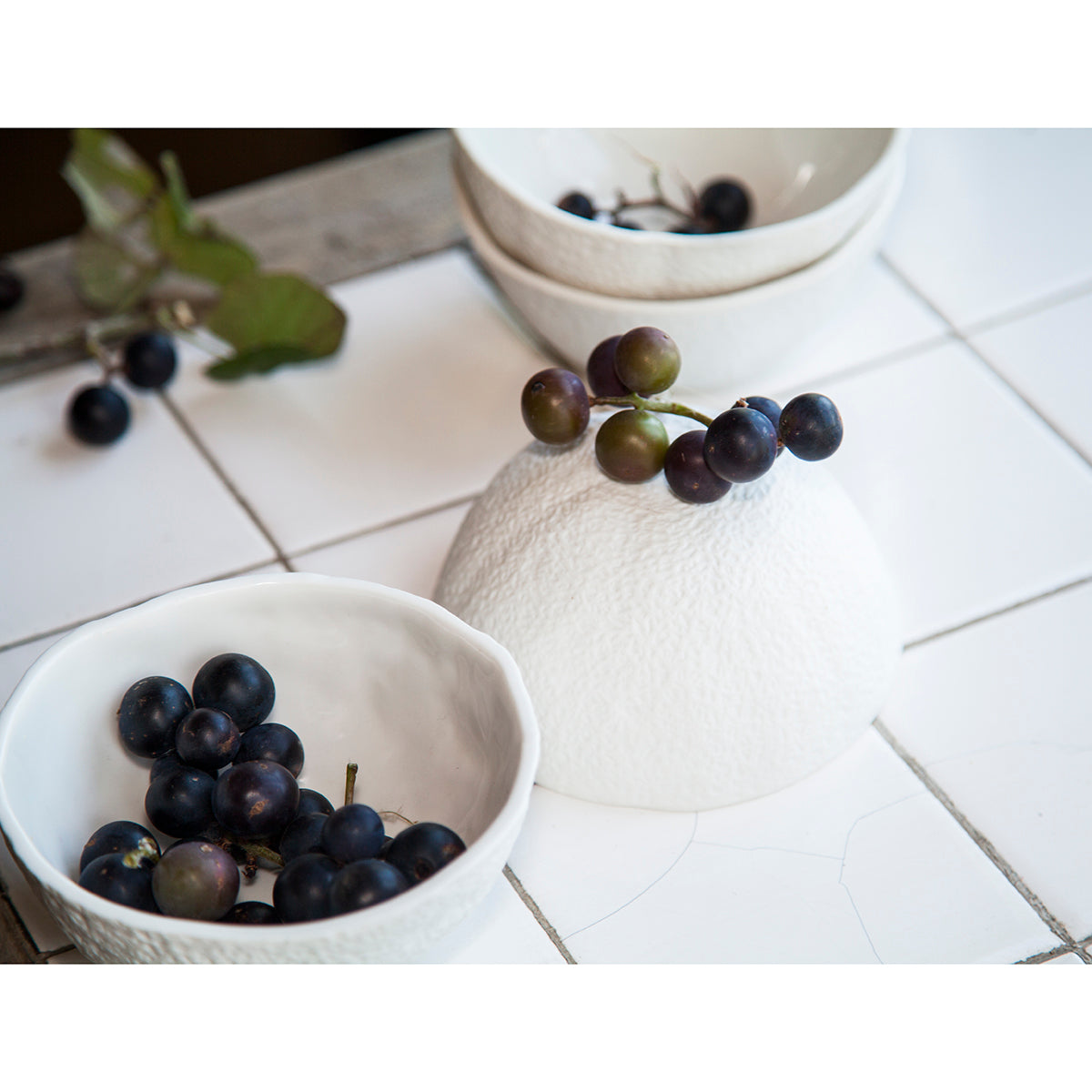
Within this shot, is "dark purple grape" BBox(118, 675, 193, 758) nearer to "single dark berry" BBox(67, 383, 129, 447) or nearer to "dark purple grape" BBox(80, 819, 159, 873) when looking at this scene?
"dark purple grape" BBox(80, 819, 159, 873)

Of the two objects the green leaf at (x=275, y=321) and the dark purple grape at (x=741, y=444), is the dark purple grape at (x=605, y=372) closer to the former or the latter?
the dark purple grape at (x=741, y=444)

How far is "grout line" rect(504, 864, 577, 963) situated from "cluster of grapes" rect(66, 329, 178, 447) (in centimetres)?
38

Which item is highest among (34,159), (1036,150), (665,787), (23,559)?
(1036,150)

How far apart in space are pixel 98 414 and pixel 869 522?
443 mm

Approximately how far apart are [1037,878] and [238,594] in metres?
0.35

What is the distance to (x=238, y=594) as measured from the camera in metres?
0.52

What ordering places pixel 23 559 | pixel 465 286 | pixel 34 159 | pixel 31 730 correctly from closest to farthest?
pixel 31 730 → pixel 23 559 → pixel 465 286 → pixel 34 159

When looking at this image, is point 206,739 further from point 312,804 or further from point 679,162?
point 679,162

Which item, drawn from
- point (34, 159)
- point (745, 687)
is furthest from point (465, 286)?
point (34, 159)

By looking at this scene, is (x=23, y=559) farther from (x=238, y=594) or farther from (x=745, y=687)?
(x=745, y=687)

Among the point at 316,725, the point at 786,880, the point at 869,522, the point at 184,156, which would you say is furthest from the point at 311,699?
the point at 184,156

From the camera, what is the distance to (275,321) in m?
0.80

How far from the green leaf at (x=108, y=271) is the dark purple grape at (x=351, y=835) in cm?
51

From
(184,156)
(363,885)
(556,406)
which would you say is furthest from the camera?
(184,156)
